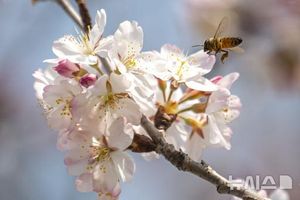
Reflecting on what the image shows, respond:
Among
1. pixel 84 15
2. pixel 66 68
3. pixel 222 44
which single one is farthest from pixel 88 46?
pixel 222 44

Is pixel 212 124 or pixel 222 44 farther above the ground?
pixel 222 44

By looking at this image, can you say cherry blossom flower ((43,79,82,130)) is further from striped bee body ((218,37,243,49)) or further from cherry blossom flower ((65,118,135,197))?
striped bee body ((218,37,243,49))

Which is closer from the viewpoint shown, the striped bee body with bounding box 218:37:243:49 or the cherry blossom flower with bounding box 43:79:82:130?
the cherry blossom flower with bounding box 43:79:82:130

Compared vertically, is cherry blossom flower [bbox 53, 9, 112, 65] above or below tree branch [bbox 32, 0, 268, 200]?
above

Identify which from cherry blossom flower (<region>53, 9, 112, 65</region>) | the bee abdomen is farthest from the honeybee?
cherry blossom flower (<region>53, 9, 112, 65</region>)

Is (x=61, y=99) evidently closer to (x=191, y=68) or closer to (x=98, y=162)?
(x=98, y=162)

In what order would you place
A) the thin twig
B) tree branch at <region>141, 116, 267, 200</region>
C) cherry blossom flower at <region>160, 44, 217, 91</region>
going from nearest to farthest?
1. tree branch at <region>141, 116, 267, 200</region>
2. cherry blossom flower at <region>160, 44, 217, 91</region>
3. the thin twig

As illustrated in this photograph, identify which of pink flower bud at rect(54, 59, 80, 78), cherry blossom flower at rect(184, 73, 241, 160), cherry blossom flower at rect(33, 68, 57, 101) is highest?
pink flower bud at rect(54, 59, 80, 78)
